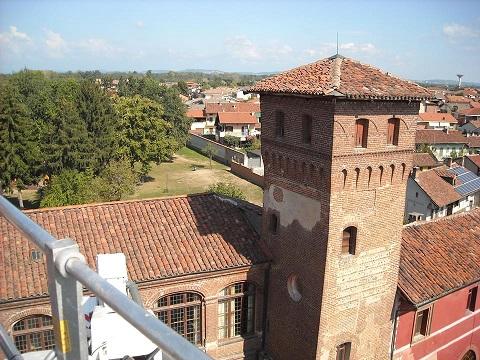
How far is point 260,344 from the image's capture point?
17406 mm

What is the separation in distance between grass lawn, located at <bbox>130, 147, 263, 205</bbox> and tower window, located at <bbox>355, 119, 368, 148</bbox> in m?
30.1

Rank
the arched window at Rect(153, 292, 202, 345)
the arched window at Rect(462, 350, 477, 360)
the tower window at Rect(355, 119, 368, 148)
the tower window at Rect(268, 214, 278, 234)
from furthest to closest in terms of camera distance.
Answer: the arched window at Rect(462, 350, 477, 360), the tower window at Rect(268, 214, 278, 234), the arched window at Rect(153, 292, 202, 345), the tower window at Rect(355, 119, 368, 148)

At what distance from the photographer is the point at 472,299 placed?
1881 centimetres

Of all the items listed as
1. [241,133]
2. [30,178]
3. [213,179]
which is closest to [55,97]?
[30,178]

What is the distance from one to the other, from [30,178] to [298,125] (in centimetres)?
3279

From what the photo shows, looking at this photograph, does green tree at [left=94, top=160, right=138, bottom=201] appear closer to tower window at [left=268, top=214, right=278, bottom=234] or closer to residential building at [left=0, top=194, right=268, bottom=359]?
residential building at [left=0, top=194, right=268, bottom=359]

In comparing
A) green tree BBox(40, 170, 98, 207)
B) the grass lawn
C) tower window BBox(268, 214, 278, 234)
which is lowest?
the grass lawn

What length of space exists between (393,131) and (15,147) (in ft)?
111

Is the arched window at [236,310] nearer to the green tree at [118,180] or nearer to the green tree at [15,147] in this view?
the green tree at [118,180]

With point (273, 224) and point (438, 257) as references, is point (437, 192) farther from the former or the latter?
point (273, 224)

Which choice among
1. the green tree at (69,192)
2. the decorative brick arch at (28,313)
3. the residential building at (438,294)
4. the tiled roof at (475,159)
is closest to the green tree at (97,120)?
the green tree at (69,192)

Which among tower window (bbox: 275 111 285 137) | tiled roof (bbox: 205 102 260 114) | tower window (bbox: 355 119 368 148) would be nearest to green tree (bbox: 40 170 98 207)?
tower window (bbox: 275 111 285 137)

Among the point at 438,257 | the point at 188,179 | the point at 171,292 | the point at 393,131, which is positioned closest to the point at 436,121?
the point at 188,179

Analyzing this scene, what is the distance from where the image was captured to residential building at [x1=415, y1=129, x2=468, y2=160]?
70312mm
